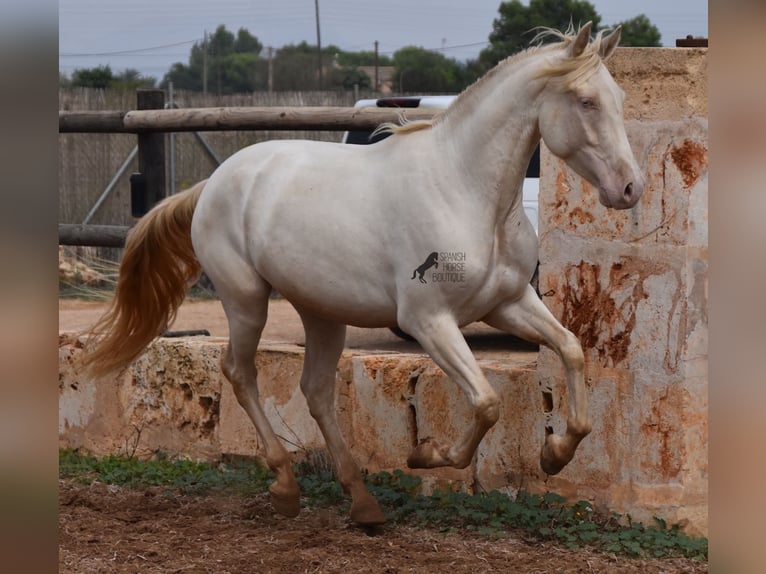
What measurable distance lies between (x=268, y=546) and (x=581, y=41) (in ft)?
8.18

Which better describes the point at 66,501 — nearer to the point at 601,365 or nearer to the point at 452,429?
the point at 452,429

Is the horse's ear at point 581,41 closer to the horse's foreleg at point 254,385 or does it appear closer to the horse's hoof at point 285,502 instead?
the horse's foreleg at point 254,385

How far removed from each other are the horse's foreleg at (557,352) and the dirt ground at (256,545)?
1.63ft

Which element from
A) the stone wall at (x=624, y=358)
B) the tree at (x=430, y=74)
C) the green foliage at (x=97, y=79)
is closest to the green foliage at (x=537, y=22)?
the tree at (x=430, y=74)

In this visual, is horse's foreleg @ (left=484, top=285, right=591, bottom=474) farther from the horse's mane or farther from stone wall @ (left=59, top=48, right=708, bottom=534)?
the horse's mane

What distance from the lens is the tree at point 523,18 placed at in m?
25.7

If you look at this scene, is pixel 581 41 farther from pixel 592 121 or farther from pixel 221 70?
pixel 221 70

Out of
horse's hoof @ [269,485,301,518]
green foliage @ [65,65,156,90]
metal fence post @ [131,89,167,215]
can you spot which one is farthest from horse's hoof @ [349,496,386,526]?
green foliage @ [65,65,156,90]

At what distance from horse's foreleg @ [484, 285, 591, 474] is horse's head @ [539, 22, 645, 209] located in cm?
61

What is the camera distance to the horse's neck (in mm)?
3902

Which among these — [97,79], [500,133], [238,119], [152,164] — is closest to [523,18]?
[97,79]

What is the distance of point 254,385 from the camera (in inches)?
194

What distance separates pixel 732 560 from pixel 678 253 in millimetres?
3461

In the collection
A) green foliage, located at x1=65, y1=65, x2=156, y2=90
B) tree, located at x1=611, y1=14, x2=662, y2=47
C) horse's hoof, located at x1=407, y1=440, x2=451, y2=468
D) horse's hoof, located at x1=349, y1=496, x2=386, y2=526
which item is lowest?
horse's hoof, located at x1=349, y1=496, x2=386, y2=526
